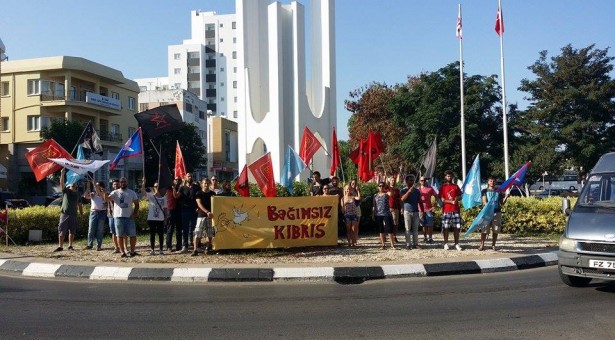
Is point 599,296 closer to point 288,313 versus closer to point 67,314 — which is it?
point 288,313

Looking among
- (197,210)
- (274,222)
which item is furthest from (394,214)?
(197,210)

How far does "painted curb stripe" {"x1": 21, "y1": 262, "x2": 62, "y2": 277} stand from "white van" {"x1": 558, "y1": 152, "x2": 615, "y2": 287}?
9.40 metres

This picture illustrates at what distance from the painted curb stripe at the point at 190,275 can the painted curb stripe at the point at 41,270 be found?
262 cm

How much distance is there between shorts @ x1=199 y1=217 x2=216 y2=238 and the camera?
1328cm

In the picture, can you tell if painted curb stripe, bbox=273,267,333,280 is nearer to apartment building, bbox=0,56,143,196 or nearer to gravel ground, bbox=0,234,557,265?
gravel ground, bbox=0,234,557,265

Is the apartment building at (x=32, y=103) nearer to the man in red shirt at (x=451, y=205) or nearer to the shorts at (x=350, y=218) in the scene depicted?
the shorts at (x=350, y=218)

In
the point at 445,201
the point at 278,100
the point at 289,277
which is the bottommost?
the point at 289,277

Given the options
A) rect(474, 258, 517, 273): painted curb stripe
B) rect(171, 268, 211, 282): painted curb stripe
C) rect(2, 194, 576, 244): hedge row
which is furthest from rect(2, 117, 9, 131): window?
rect(474, 258, 517, 273): painted curb stripe

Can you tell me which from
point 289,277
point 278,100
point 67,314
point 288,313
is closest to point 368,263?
point 289,277

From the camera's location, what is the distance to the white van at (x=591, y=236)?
8211mm

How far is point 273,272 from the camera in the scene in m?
11.2

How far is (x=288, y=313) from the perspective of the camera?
7.86 metres

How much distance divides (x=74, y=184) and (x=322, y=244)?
21.1 ft

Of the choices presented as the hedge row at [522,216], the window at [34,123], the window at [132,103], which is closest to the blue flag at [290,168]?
the hedge row at [522,216]
